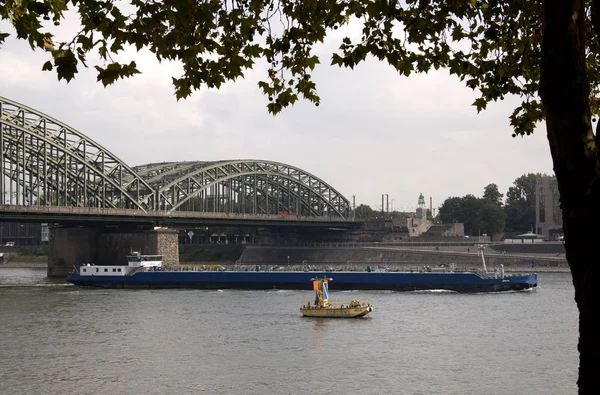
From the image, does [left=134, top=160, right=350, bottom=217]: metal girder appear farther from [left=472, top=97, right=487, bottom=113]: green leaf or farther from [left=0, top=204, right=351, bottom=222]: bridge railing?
[left=472, top=97, right=487, bottom=113]: green leaf

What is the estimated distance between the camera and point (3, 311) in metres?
48.9

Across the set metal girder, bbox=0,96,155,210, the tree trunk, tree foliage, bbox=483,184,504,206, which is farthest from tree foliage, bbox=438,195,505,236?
the tree trunk

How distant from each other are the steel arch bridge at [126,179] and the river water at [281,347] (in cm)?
3052

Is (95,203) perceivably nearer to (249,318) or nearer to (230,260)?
(230,260)

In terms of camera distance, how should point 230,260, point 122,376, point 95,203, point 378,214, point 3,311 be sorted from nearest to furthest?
point 122,376 → point 3,311 → point 95,203 → point 230,260 → point 378,214

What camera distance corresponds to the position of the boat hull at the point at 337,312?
46.7m

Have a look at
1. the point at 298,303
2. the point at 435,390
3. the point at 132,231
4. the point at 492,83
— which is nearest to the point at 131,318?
the point at 298,303

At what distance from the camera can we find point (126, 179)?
97.6 meters

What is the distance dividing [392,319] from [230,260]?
76.2m

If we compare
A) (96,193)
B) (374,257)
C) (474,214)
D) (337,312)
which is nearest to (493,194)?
(474,214)

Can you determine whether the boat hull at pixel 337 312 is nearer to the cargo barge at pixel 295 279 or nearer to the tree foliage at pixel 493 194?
the cargo barge at pixel 295 279

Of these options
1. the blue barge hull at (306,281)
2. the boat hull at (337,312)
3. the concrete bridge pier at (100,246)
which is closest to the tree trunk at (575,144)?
the boat hull at (337,312)

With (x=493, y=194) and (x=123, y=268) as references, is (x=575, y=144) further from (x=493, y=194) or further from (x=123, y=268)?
(x=493, y=194)

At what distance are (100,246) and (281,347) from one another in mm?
56425
